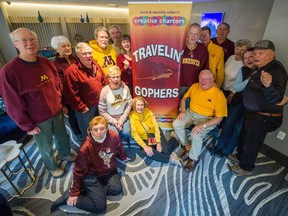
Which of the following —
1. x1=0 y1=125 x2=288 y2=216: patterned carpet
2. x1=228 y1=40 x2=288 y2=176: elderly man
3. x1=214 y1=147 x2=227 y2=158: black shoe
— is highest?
x1=228 y1=40 x2=288 y2=176: elderly man

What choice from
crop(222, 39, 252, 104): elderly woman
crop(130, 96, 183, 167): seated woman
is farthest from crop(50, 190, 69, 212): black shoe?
crop(222, 39, 252, 104): elderly woman

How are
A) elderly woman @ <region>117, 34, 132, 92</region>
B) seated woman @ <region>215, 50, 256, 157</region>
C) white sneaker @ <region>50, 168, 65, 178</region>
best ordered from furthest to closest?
elderly woman @ <region>117, 34, 132, 92</region>
white sneaker @ <region>50, 168, 65, 178</region>
seated woman @ <region>215, 50, 256, 157</region>

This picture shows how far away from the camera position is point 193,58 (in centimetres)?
223

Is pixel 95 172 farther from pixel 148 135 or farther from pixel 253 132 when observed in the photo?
pixel 253 132

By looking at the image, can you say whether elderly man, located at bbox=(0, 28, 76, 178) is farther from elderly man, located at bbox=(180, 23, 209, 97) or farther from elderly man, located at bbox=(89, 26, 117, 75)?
elderly man, located at bbox=(180, 23, 209, 97)

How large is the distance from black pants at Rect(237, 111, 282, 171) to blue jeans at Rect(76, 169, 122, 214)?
5.00 feet

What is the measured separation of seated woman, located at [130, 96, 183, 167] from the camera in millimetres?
2139

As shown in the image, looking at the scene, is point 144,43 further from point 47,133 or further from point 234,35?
point 234,35

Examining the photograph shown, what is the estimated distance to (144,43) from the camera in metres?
2.13

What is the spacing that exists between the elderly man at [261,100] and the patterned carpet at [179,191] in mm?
255

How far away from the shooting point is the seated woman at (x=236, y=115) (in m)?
1.91

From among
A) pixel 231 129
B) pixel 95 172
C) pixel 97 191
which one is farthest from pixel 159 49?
pixel 97 191

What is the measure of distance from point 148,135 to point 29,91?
1460 mm

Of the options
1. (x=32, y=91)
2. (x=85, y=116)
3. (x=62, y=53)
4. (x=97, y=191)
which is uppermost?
(x=62, y=53)
